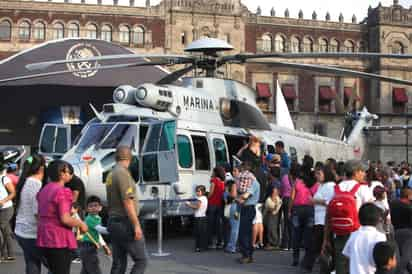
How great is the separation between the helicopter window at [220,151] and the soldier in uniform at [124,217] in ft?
23.7

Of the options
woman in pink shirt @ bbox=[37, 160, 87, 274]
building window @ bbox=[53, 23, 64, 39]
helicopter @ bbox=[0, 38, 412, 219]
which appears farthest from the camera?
building window @ bbox=[53, 23, 64, 39]

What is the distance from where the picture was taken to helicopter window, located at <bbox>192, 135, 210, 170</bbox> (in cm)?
1395

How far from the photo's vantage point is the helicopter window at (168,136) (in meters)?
12.8

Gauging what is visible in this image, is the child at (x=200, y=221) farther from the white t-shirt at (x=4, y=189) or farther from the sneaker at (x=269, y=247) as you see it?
the white t-shirt at (x=4, y=189)

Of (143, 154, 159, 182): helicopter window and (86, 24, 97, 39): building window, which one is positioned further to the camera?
(86, 24, 97, 39): building window

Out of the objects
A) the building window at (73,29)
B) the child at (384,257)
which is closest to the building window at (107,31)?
the building window at (73,29)

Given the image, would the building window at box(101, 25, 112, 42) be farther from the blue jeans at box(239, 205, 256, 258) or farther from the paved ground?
the blue jeans at box(239, 205, 256, 258)

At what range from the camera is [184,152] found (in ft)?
44.2

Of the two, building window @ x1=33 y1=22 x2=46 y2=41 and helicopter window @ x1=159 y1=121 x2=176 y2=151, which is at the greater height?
building window @ x1=33 y1=22 x2=46 y2=41

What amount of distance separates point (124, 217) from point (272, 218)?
5501 mm

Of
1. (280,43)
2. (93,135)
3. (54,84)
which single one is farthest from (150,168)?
(280,43)

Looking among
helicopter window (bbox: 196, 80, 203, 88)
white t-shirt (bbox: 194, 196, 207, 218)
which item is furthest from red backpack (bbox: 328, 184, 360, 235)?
helicopter window (bbox: 196, 80, 203, 88)

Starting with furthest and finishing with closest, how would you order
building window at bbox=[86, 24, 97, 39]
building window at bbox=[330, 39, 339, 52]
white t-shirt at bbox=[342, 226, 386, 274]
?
building window at bbox=[330, 39, 339, 52]
building window at bbox=[86, 24, 97, 39]
white t-shirt at bbox=[342, 226, 386, 274]

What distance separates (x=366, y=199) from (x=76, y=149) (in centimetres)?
689
